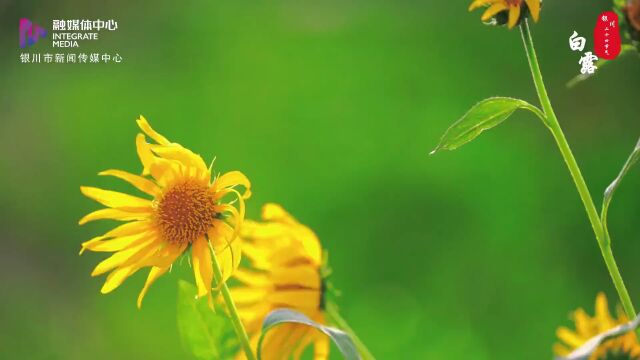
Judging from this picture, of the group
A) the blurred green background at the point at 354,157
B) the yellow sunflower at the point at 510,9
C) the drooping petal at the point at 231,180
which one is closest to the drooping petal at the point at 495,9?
the yellow sunflower at the point at 510,9

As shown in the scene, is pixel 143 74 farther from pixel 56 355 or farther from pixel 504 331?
pixel 504 331

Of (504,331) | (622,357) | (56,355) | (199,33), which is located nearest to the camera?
(622,357)

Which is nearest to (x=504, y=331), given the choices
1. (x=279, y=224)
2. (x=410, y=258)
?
(x=410, y=258)

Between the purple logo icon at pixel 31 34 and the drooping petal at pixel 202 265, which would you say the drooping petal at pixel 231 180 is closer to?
the drooping petal at pixel 202 265

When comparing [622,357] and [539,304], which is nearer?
[622,357]

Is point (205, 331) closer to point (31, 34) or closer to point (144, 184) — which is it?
point (144, 184)

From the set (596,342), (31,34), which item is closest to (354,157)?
(31,34)
